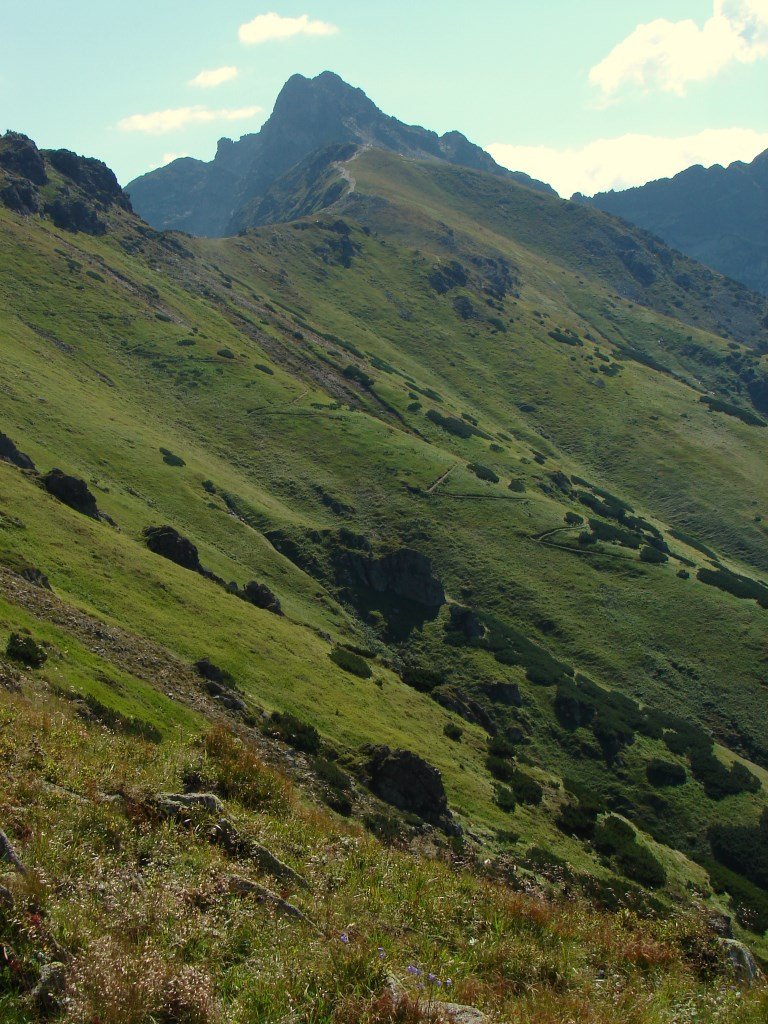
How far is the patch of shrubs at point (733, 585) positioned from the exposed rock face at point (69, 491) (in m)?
75.1

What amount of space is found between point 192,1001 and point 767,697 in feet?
272

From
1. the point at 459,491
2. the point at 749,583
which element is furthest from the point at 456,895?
the point at 749,583

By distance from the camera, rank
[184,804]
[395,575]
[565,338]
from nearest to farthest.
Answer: [184,804] < [395,575] < [565,338]

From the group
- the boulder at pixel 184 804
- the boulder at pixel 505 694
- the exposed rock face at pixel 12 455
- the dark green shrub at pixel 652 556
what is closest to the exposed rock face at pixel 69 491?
the exposed rock face at pixel 12 455

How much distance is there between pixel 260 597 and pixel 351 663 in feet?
33.3

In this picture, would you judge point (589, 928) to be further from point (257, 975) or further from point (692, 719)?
point (692, 719)

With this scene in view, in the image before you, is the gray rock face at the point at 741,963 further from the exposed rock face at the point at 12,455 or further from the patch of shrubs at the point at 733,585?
the patch of shrubs at the point at 733,585

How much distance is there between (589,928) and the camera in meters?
10.9

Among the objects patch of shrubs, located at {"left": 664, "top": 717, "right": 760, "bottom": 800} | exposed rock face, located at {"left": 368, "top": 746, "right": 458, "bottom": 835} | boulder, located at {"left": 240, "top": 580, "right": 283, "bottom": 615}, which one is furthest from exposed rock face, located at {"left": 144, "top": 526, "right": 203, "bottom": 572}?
patch of shrubs, located at {"left": 664, "top": 717, "right": 760, "bottom": 800}

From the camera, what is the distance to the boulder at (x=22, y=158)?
15388 cm

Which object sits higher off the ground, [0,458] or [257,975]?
[257,975]

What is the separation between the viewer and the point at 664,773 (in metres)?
61.8

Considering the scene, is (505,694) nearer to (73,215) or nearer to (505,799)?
(505,799)

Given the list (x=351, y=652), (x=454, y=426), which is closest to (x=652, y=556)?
(x=454, y=426)
